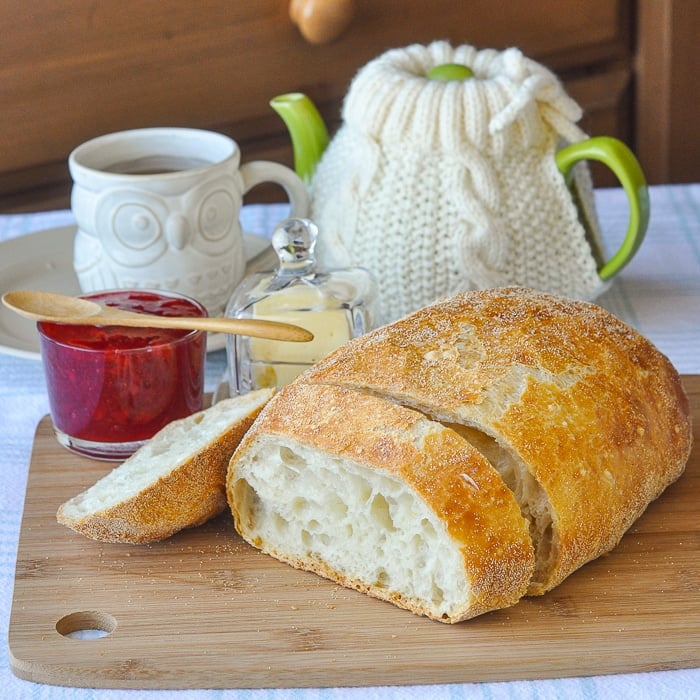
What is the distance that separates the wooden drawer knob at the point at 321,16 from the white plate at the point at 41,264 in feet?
2.22

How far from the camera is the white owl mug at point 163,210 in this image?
147 centimetres

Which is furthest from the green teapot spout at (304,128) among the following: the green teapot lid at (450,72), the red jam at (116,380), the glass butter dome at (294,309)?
the red jam at (116,380)

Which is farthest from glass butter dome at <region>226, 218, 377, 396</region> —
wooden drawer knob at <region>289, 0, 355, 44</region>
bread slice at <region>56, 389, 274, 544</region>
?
wooden drawer knob at <region>289, 0, 355, 44</region>

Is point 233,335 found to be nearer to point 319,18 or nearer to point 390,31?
Answer: point 319,18

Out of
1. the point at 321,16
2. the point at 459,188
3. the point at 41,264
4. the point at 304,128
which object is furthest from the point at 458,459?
the point at 321,16

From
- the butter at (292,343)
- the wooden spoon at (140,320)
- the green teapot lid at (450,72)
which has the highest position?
the green teapot lid at (450,72)

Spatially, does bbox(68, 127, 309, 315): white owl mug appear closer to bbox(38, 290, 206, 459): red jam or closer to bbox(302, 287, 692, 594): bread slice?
bbox(38, 290, 206, 459): red jam

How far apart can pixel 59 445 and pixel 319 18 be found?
1.27 meters

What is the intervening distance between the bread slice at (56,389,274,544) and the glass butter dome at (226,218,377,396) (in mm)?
126

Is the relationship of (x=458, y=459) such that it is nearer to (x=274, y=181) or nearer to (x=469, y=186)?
(x=469, y=186)

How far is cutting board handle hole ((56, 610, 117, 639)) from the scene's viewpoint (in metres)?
1.02

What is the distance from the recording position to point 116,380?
1253 millimetres

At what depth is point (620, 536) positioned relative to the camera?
1.09 m

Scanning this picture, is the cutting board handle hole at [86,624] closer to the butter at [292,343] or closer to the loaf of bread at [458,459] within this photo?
the loaf of bread at [458,459]
